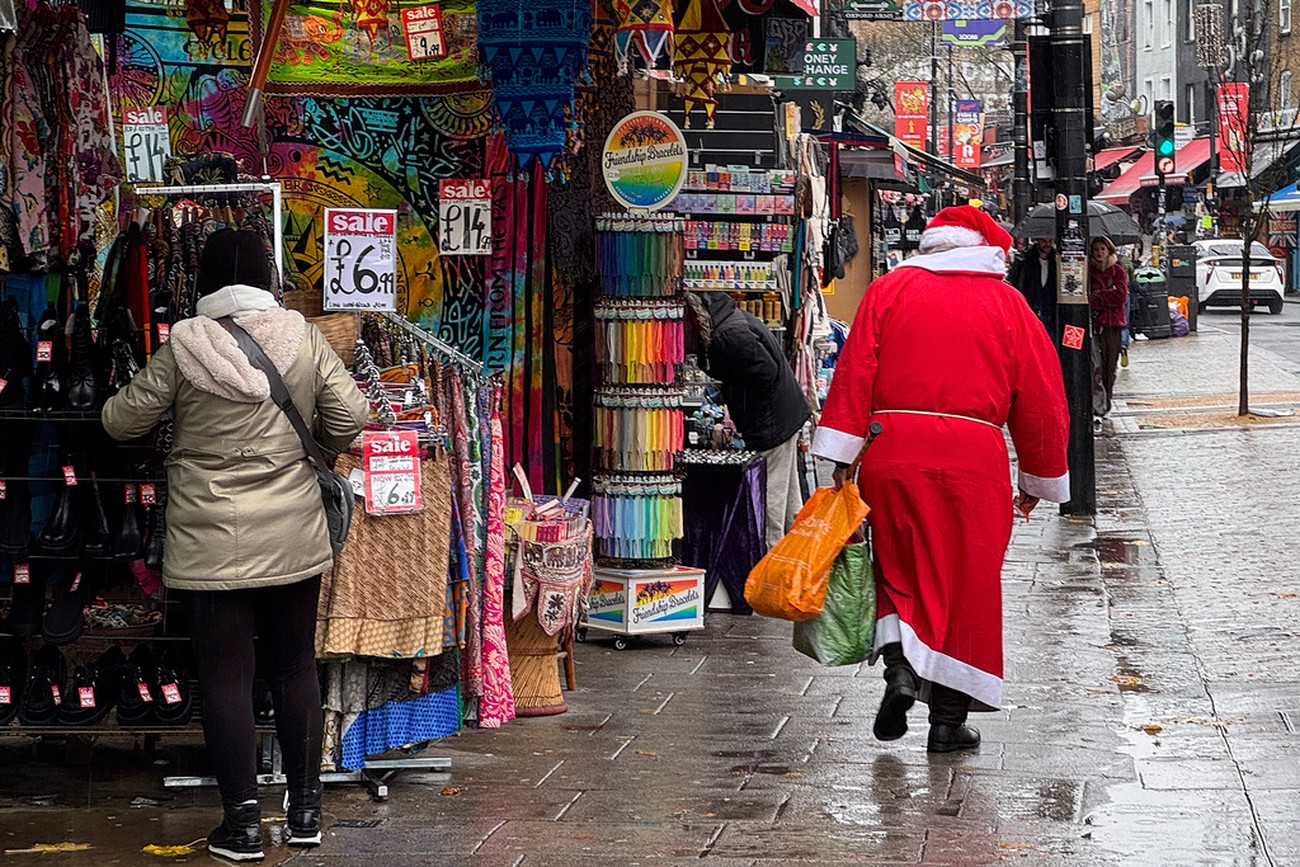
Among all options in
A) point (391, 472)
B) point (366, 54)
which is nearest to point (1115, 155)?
point (366, 54)

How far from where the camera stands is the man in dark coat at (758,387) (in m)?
10.0

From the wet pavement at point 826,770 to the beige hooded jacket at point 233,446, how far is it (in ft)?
3.09

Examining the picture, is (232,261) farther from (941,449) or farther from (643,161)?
(643,161)

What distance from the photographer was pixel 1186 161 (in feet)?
181

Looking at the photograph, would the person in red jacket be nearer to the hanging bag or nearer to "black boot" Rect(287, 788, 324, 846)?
the hanging bag

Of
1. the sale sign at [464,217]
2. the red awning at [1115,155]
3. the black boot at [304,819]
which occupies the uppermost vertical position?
the red awning at [1115,155]

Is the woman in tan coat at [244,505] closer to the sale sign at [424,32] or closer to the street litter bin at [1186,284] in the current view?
the sale sign at [424,32]

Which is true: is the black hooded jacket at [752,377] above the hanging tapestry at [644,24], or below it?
below

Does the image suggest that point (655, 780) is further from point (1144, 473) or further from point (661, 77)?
point (1144, 473)

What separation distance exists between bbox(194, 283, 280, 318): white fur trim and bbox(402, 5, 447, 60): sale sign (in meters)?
3.42

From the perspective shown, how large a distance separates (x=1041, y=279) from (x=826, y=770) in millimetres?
11809

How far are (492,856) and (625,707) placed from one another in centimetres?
235

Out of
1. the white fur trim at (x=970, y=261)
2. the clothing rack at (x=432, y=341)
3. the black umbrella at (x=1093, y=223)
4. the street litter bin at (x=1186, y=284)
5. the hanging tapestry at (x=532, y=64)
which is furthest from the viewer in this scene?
the street litter bin at (x=1186, y=284)

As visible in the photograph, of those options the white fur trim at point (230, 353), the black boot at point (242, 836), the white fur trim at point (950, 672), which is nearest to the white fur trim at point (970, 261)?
the white fur trim at point (950, 672)
